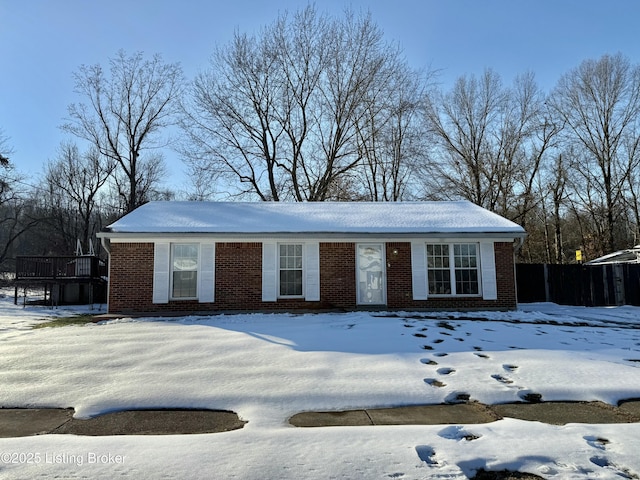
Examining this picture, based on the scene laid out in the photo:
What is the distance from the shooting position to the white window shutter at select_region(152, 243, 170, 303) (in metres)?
12.0

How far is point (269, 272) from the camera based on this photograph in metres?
12.5

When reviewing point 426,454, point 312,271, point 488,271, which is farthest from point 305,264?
point 426,454

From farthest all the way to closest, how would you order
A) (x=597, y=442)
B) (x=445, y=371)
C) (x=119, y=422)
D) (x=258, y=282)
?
(x=258, y=282) → (x=445, y=371) → (x=119, y=422) → (x=597, y=442)

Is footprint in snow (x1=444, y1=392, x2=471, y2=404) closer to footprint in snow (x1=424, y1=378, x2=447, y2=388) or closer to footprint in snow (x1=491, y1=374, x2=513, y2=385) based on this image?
footprint in snow (x1=424, y1=378, x2=447, y2=388)

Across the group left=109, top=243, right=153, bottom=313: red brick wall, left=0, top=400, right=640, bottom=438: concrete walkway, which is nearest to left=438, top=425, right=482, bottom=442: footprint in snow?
left=0, top=400, right=640, bottom=438: concrete walkway

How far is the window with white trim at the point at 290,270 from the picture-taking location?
1260cm

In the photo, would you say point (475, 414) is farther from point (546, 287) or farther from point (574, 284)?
Result: point (574, 284)

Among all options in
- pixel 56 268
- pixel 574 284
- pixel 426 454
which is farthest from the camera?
pixel 56 268

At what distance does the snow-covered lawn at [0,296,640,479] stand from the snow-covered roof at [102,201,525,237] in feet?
9.04

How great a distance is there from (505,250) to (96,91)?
2989cm

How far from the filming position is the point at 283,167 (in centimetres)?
2759

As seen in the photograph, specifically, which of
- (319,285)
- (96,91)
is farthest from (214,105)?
(319,285)

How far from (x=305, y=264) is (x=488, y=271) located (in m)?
5.62

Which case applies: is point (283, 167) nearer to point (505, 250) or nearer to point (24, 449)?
point (505, 250)
